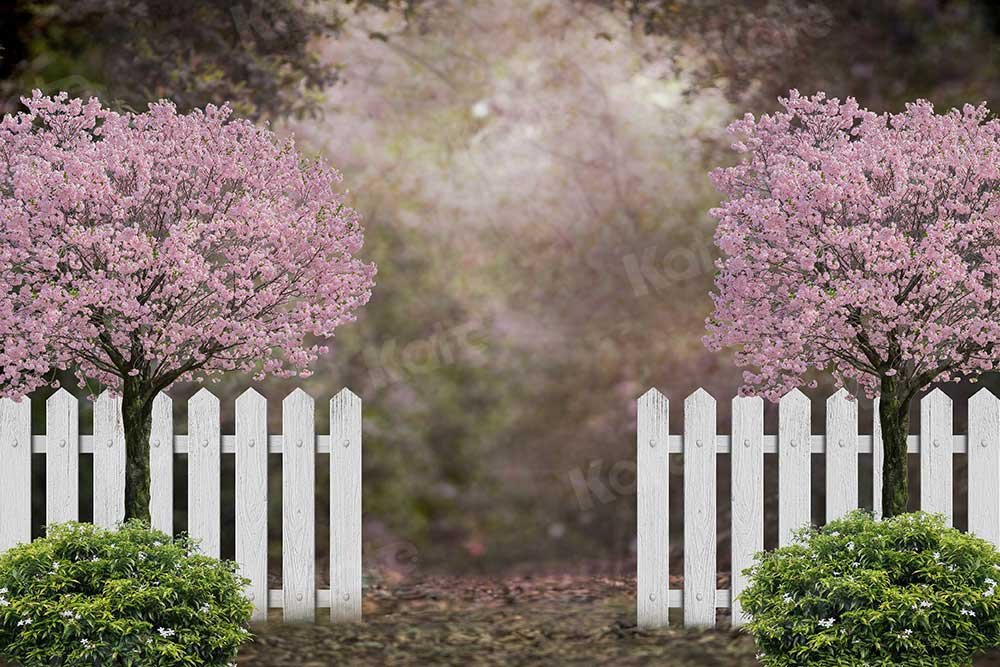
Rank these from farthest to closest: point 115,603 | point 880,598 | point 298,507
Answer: point 298,507 → point 880,598 → point 115,603

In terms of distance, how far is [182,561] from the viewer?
4652mm

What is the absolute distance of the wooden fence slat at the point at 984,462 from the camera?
583 cm

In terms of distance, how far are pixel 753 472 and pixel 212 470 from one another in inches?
109

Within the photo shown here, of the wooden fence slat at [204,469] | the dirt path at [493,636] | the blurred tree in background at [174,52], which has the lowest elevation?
the dirt path at [493,636]

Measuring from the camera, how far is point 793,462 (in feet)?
19.0

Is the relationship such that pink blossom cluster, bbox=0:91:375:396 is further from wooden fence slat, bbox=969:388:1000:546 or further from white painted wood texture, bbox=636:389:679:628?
wooden fence slat, bbox=969:388:1000:546

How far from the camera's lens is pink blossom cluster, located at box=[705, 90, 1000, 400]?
4.92 m

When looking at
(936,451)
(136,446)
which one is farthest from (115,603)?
(936,451)

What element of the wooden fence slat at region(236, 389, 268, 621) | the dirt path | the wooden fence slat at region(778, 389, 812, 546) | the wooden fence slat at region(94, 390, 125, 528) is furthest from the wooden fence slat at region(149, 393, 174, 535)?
the wooden fence slat at region(778, 389, 812, 546)

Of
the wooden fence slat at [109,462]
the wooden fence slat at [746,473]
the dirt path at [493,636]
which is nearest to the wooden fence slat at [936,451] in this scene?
the wooden fence slat at [746,473]

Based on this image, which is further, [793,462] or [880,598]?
[793,462]

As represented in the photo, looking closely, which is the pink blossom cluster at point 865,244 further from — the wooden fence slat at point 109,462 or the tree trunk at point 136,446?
the wooden fence slat at point 109,462

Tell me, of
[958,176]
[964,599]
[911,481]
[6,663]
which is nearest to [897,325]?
[958,176]

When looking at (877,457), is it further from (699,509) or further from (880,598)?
(880,598)
